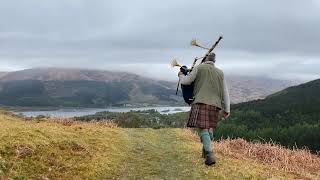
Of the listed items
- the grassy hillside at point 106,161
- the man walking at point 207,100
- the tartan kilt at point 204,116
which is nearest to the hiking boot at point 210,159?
the man walking at point 207,100

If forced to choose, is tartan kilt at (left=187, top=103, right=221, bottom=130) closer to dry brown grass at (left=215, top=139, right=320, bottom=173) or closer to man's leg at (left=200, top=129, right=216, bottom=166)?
man's leg at (left=200, top=129, right=216, bottom=166)

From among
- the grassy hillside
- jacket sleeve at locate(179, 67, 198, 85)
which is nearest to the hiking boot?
the grassy hillside

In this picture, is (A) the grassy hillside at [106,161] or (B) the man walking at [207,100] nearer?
(A) the grassy hillside at [106,161]

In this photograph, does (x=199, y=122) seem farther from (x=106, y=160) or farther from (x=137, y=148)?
(x=137, y=148)

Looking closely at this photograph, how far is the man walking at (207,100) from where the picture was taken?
1584cm

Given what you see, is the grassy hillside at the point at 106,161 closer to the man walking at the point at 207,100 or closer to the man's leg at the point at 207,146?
the man's leg at the point at 207,146

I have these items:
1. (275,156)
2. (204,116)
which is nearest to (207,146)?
(204,116)

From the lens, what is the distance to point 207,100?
1584cm

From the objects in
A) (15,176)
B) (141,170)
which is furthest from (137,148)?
(15,176)

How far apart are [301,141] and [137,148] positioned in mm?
181527

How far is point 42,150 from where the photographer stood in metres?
15.4

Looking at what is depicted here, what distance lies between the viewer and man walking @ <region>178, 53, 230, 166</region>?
15844 millimetres

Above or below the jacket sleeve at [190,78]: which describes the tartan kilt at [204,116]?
below

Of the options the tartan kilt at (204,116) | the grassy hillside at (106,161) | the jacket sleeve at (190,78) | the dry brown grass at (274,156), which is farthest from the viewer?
the dry brown grass at (274,156)
